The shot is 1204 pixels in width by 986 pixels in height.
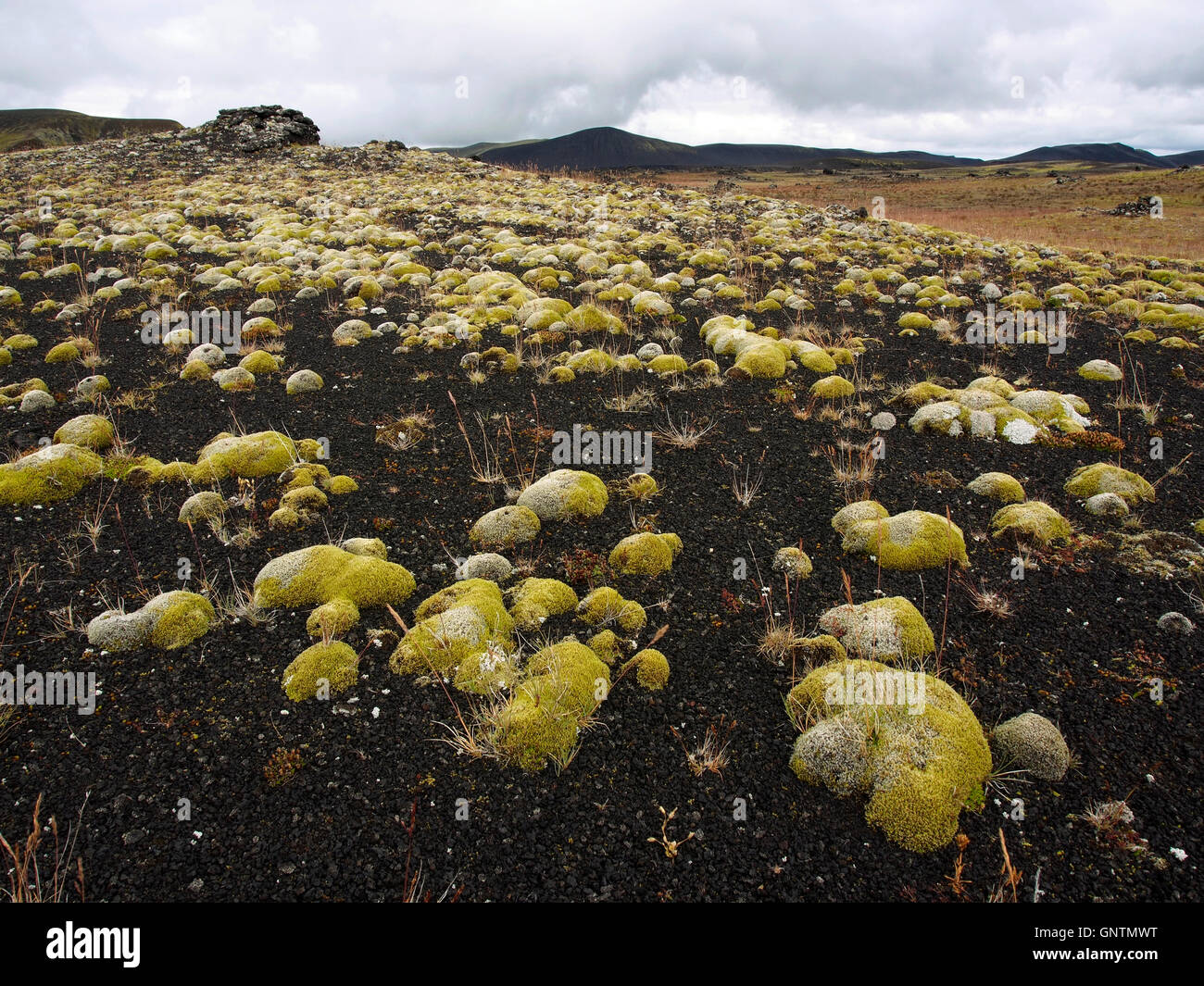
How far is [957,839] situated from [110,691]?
20.9 ft

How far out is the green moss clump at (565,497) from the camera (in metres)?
7.63

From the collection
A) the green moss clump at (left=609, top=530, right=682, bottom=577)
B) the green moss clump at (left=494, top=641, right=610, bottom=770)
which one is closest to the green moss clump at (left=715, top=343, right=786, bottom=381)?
the green moss clump at (left=609, top=530, right=682, bottom=577)

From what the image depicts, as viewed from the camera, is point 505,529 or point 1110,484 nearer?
point 505,529

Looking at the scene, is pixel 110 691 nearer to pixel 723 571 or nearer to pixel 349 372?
pixel 723 571

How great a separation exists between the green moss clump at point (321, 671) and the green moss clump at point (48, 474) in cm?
482

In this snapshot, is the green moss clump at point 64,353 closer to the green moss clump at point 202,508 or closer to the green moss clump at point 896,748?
the green moss clump at point 202,508

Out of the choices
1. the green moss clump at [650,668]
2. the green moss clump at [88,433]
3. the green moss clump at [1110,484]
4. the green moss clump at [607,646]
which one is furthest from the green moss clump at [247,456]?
the green moss clump at [1110,484]

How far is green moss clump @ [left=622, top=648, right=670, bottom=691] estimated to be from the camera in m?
5.30

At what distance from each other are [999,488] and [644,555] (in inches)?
189

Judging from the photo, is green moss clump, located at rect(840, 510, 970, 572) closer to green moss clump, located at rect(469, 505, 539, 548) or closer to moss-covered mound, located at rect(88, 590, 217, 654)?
green moss clump, located at rect(469, 505, 539, 548)

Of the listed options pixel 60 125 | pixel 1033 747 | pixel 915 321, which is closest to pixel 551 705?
pixel 1033 747

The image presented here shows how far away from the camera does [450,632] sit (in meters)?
5.51

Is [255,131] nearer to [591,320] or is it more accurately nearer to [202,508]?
[591,320]

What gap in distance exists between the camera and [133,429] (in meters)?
9.41
